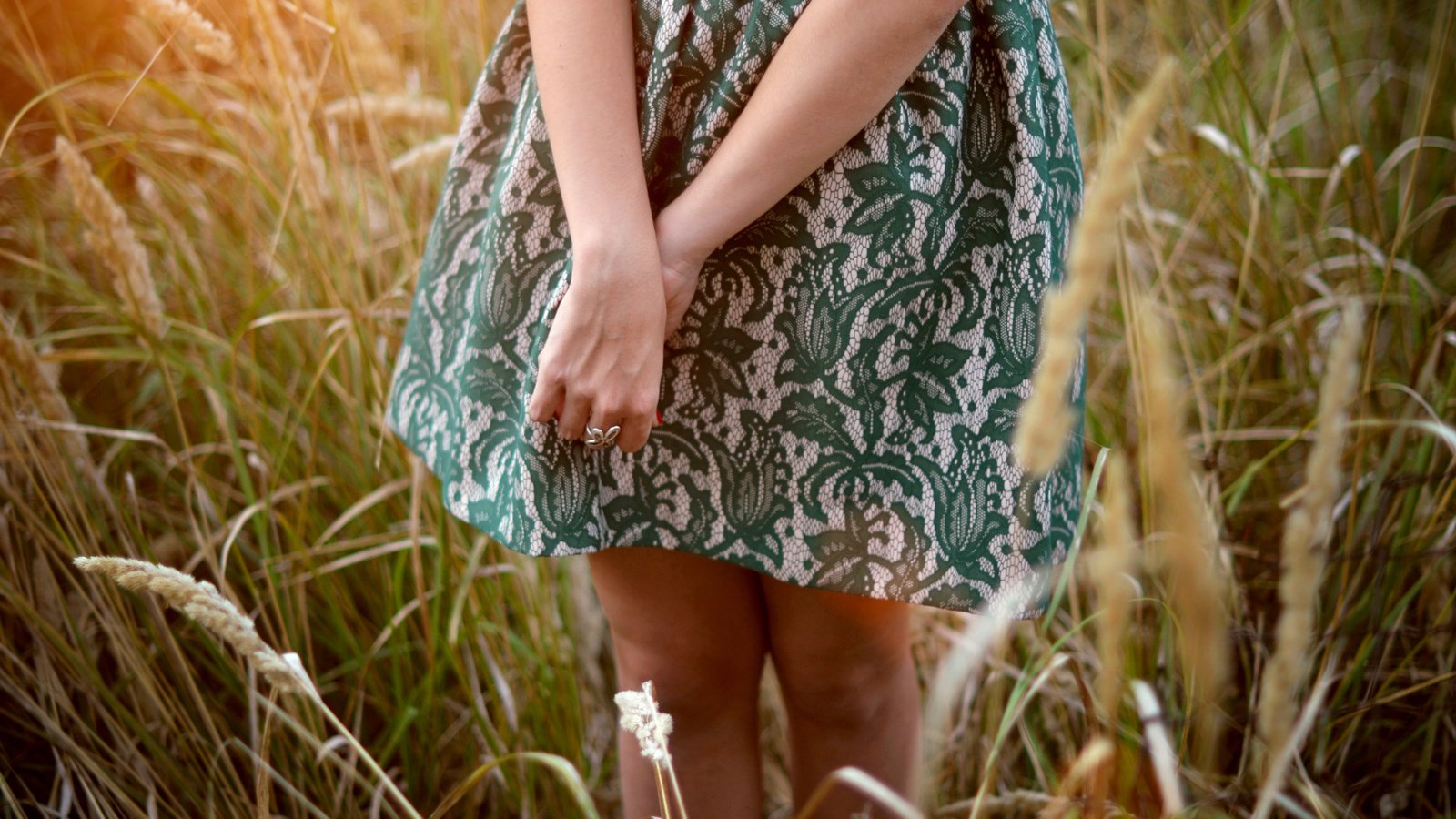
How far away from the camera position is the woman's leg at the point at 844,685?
732 millimetres

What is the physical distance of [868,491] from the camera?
2.17ft

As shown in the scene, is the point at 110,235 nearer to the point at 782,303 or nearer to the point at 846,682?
the point at 782,303

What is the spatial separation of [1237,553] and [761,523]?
71cm

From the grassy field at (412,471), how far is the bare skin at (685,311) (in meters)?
0.10

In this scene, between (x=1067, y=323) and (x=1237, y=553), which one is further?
(x=1237, y=553)

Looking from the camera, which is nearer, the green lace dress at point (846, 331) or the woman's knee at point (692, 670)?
the green lace dress at point (846, 331)

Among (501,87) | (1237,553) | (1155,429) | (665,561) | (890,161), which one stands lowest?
(1237,553)

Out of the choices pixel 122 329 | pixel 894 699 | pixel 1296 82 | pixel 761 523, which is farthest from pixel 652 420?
pixel 1296 82

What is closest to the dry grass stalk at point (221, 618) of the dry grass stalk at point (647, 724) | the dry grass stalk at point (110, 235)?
the dry grass stalk at point (647, 724)

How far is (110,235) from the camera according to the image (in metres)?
0.83

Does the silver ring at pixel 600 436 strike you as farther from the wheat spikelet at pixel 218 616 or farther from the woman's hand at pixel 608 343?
the wheat spikelet at pixel 218 616

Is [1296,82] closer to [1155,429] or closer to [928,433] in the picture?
[928,433]

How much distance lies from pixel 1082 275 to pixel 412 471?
991mm

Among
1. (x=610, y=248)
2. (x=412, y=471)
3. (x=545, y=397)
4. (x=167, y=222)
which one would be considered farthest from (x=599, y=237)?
(x=167, y=222)
